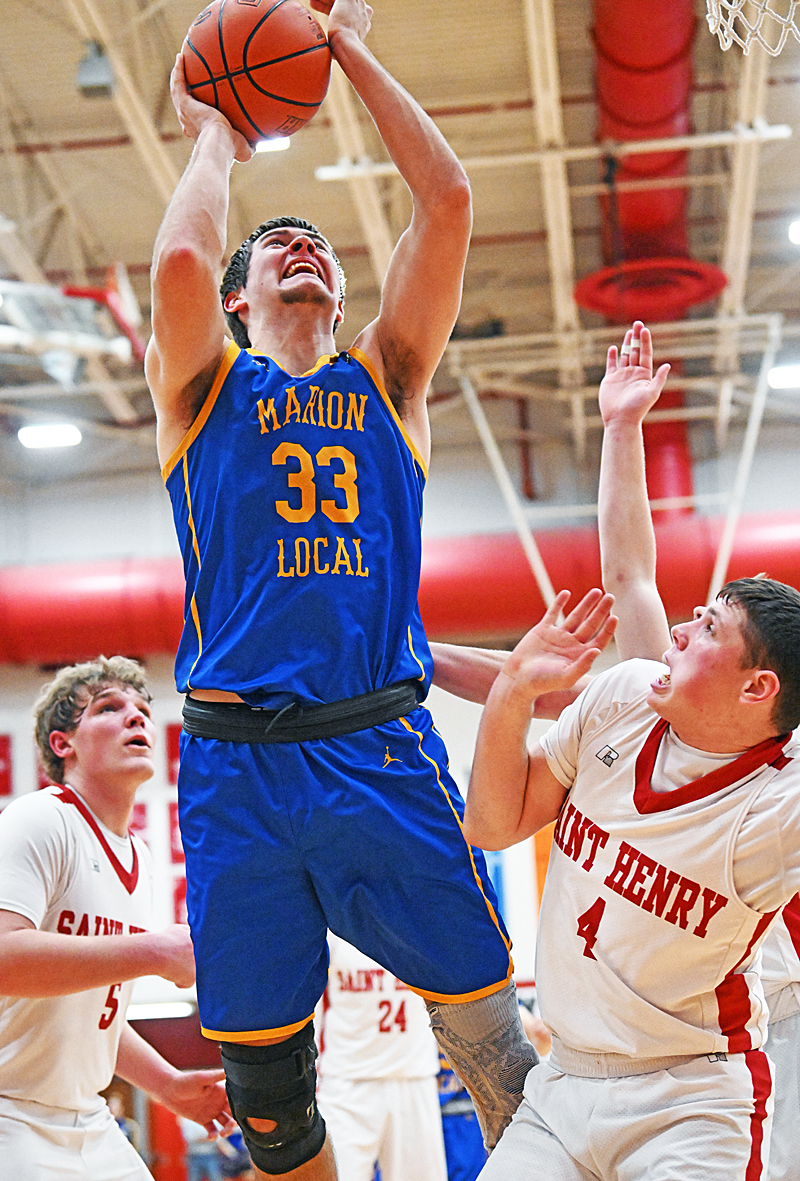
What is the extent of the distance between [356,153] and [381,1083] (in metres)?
6.07

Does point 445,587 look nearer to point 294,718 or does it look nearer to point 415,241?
point 415,241

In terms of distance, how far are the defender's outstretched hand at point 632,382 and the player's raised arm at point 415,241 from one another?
0.55m

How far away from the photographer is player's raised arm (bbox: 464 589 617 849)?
2.59 metres

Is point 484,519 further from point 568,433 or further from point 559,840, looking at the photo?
point 559,840

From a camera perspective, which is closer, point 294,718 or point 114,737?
point 294,718

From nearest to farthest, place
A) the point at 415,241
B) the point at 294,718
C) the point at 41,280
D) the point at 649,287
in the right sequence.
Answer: the point at 294,718 → the point at 415,241 → the point at 649,287 → the point at 41,280

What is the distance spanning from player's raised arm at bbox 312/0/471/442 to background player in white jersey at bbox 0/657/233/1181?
66.1 inches

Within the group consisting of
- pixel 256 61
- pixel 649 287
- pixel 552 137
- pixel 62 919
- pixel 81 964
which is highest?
pixel 552 137

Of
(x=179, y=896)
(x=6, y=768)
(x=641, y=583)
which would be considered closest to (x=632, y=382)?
(x=641, y=583)

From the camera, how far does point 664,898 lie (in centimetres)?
259

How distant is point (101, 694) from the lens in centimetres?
435

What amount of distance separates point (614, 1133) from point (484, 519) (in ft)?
34.6

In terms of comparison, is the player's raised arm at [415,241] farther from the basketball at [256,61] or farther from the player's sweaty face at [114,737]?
the player's sweaty face at [114,737]

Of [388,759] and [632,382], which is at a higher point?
[632,382]
